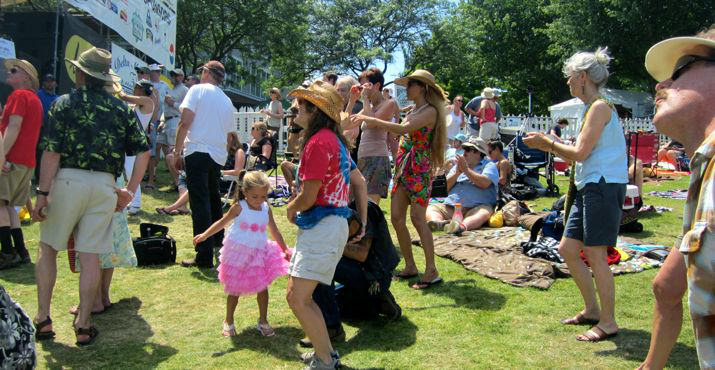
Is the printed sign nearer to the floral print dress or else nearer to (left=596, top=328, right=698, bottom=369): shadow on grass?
the floral print dress

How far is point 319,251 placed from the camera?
331cm

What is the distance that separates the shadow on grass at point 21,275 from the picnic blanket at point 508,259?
13.3 ft

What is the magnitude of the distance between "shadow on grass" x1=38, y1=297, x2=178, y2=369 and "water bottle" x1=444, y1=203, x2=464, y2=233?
404 centimetres

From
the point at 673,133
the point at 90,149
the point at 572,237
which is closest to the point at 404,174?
the point at 572,237

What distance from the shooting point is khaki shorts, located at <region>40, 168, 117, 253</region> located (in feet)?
12.5

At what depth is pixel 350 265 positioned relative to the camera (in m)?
4.36

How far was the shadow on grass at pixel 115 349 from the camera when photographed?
12.0 ft

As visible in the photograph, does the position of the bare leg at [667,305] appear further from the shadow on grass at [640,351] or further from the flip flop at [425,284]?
the flip flop at [425,284]

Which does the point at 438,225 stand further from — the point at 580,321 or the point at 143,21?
the point at 143,21

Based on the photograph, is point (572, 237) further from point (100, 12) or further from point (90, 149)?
point (100, 12)

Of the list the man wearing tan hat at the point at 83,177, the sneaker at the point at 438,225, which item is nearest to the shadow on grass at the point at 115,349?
the man wearing tan hat at the point at 83,177

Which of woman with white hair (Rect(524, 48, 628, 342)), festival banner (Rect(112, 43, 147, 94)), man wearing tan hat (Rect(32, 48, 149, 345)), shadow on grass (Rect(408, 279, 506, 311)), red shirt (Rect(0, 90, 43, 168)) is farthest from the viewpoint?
festival banner (Rect(112, 43, 147, 94))

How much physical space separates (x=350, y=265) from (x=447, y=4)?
123ft

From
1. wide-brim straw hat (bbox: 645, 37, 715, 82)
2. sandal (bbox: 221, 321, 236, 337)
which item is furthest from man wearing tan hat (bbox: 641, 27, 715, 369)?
sandal (bbox: 221, 321, 236, 337)
